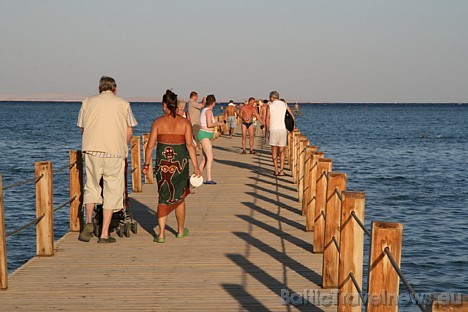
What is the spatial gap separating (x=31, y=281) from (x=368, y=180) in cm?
2862

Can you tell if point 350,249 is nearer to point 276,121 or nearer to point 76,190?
point 76,190

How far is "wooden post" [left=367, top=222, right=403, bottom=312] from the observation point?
180 inches

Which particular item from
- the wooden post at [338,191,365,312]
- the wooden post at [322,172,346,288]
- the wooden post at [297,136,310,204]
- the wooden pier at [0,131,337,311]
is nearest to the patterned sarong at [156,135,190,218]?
the wooden pier at [0,131,337,311]

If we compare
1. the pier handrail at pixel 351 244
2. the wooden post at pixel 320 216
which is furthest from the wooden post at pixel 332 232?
the wooden post at pixel 320 216

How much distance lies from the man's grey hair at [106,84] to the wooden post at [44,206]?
120 centimetres

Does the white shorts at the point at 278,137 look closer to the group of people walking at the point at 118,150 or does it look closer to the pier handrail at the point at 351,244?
the pier handrail at the point at 351,244

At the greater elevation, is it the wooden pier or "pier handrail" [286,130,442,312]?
"pier handrail" [286,130,442,312]

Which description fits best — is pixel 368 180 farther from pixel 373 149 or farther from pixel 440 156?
pixel 373 149

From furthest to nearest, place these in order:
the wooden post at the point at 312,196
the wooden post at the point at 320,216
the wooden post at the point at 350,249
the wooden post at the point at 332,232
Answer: the wooden post at the point at 312,196
the wooden post at the point at 320,216
the wooden post at the point at 332,232
the wooden post at the point at 350,249

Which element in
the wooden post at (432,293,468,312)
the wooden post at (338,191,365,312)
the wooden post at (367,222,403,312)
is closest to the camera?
the wooden post at (432,293,468,312)

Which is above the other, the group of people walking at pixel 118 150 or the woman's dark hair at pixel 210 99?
the woman's dark hair at pixel 210 99

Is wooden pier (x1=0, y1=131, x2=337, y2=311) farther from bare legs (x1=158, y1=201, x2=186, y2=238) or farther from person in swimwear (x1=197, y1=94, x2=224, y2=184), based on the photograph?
person in swimwear (x1=197, y1=94, x2=224, y2=184)

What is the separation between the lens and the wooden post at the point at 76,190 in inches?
367

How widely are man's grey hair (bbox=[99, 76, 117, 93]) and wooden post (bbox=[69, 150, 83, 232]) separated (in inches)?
43.4
